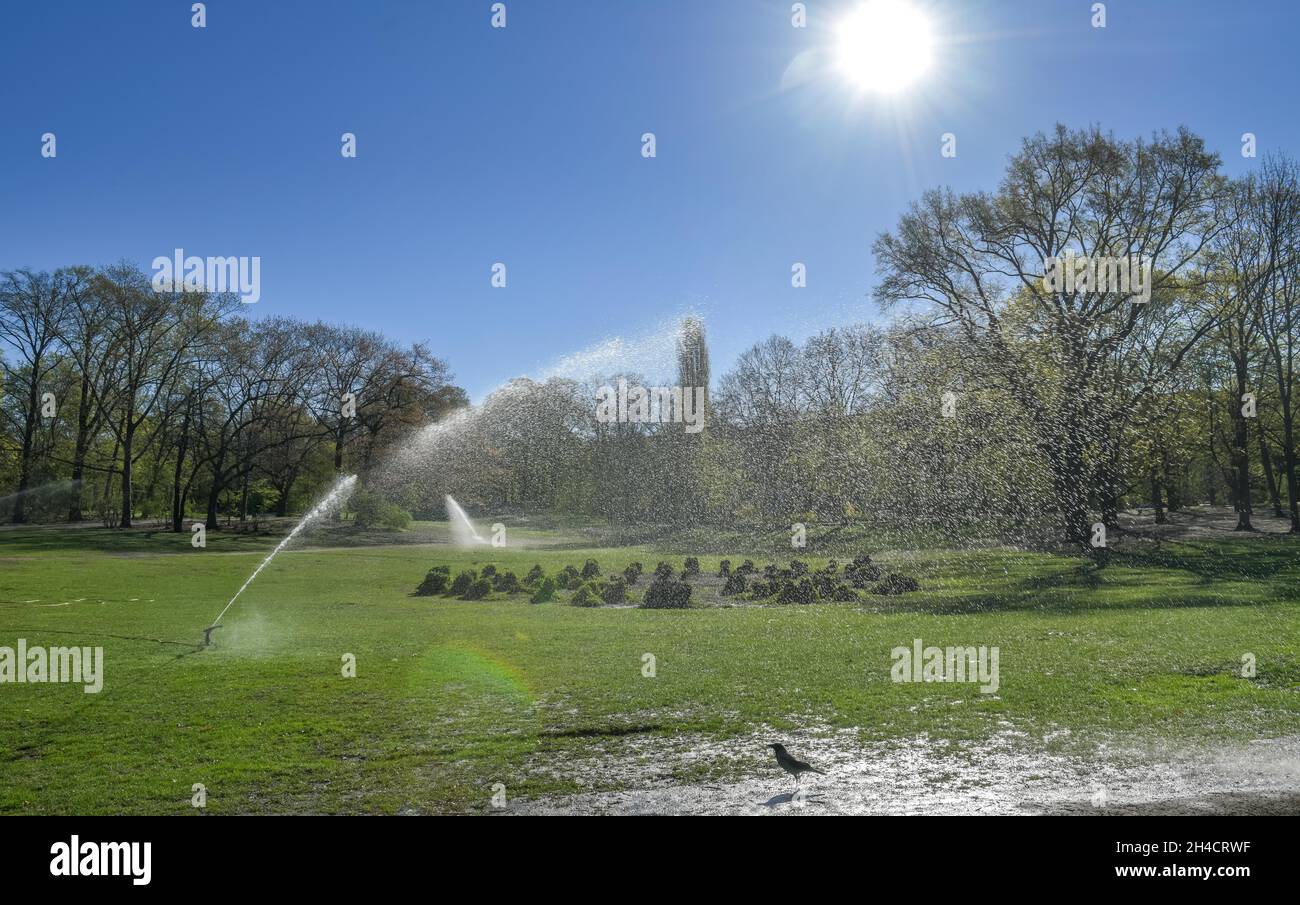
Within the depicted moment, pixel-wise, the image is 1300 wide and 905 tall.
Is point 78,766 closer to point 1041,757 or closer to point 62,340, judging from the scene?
point 1041,757

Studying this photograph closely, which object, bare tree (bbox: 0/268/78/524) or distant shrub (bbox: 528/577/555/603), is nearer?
distant shrub (bbox: 528/577/555/603)

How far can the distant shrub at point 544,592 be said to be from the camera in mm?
25438

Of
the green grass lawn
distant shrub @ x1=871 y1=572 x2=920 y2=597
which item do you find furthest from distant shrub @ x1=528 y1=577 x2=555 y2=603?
distant shrub @ x1=871 y1=572 x2=920 y2=597

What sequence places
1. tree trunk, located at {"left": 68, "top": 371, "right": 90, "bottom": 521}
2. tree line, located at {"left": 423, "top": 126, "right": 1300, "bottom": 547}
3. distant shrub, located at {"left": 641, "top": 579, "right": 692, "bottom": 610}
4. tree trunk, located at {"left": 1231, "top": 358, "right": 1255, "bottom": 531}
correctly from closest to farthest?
distant shrub, located at {"left": 641, "top": 579, "right": 692, "bottom": 610} → tree line, located at {"left": 423, "top": 126, "right": 1300, "bottom": 547} → tree trunk, located at {"left": 1231, "top": 358, "right": 1255, "bottom": 531} → tree trunk, located at {"left": 68, "top": 371, "right": 90, "bottom": 521}

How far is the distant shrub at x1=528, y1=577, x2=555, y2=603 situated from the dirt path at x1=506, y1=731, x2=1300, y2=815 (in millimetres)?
16404

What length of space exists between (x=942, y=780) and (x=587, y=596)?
17.3m

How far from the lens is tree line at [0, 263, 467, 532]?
5344 cm

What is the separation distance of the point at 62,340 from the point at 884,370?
49716 millimetres

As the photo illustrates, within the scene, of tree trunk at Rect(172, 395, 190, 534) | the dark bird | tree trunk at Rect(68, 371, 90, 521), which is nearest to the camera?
the dark bird

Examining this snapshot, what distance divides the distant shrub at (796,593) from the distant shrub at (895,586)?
191cm

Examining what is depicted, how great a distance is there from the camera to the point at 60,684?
1234 cm

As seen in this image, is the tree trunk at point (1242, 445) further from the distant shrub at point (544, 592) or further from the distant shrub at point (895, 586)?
the distant shrub at point (544, 592)

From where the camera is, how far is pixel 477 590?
26656mm

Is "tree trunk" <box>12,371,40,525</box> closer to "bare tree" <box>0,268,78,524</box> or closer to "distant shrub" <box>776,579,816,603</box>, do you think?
"bare tree" <box>0,268,78,524</box>
